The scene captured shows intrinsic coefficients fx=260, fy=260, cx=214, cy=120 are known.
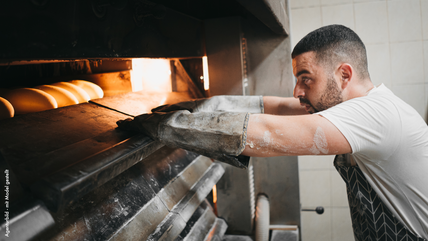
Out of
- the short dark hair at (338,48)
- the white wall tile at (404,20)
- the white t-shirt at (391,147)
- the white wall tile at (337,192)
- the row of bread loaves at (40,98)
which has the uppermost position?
the white wall tile at (404,20)

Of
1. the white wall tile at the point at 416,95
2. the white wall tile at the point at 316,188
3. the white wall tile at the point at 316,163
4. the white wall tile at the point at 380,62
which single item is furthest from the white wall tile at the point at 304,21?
the white wall tile at the point at 316,188

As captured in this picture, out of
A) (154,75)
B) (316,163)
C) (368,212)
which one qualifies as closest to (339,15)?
(316,163)

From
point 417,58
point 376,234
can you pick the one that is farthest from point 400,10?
point 376,234

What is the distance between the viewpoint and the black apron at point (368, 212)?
1.14 meters

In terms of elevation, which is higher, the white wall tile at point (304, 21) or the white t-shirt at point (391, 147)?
the white wall tile at point (304, 21)

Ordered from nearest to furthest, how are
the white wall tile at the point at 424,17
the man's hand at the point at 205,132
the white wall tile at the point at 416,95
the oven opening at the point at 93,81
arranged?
1. the man's hand at the point at 205,132
2. the oven opening at the point at 93,81
3. the white wall tile at the point at 424,17
4. the white wall tile at the point at 416,95

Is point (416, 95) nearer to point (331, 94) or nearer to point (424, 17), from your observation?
point (424, 17)

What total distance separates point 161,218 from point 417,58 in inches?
136

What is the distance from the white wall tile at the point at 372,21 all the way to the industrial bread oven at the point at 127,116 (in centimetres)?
188

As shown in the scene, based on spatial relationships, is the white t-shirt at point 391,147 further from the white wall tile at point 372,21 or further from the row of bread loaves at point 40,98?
the white wall tile at point 372,21

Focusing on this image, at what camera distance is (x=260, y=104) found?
63.5 inches

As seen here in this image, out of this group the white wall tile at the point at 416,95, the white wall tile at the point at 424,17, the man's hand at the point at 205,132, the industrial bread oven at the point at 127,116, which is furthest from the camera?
the white wall tile at the point at 416,95

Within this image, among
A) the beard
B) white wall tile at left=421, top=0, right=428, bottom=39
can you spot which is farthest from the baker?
white wall tile at left=421, top=0, right=428, bottom=39

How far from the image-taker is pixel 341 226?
3.51m
